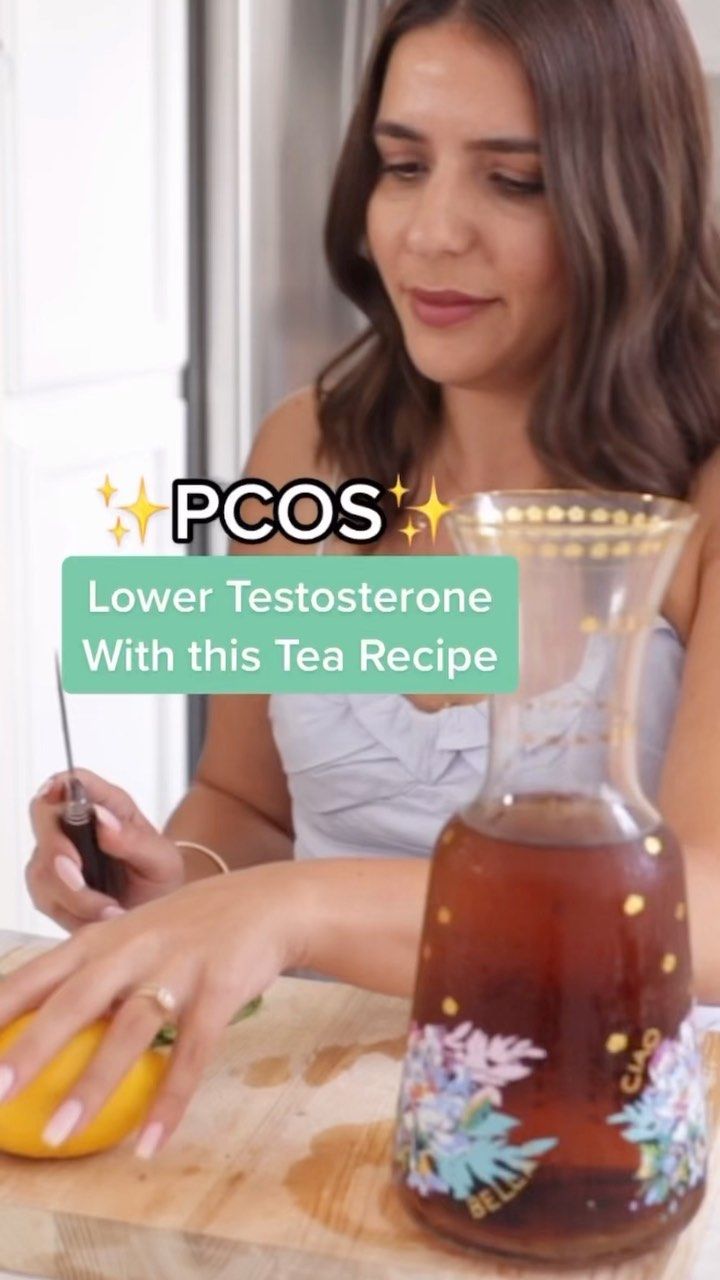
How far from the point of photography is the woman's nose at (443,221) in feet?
3.85

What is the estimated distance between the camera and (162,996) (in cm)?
70

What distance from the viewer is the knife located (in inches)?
39.7

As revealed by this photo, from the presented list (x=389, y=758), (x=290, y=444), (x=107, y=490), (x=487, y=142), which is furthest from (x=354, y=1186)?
(x=107, y=490)

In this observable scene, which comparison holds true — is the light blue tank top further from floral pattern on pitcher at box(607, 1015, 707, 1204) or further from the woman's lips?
floral pattern on pitcher at box(607, 1015, 707, 1204)

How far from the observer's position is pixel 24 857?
213cm

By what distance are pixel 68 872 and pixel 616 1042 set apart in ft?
1.45

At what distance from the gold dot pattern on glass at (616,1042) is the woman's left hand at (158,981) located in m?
0.16

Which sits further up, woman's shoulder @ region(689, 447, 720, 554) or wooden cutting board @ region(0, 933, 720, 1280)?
woman's shoulder @ region(689, 447, 720, 554)

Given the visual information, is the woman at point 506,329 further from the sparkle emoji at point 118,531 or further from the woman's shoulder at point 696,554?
the sparkle emoji at point 118,531

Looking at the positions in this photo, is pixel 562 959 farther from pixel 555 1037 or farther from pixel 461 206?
pixel 461 206

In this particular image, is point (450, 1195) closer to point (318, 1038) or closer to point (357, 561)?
point (318, 1038)

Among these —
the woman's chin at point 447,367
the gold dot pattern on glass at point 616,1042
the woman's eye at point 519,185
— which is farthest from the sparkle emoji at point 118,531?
the gold dot pattern on glass at point 616,1042

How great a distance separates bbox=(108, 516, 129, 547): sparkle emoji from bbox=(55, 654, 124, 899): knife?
1.27 meters

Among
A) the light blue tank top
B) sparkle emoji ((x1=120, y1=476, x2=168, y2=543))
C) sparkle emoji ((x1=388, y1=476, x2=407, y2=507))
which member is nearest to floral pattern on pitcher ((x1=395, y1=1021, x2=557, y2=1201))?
the light blue tank top
